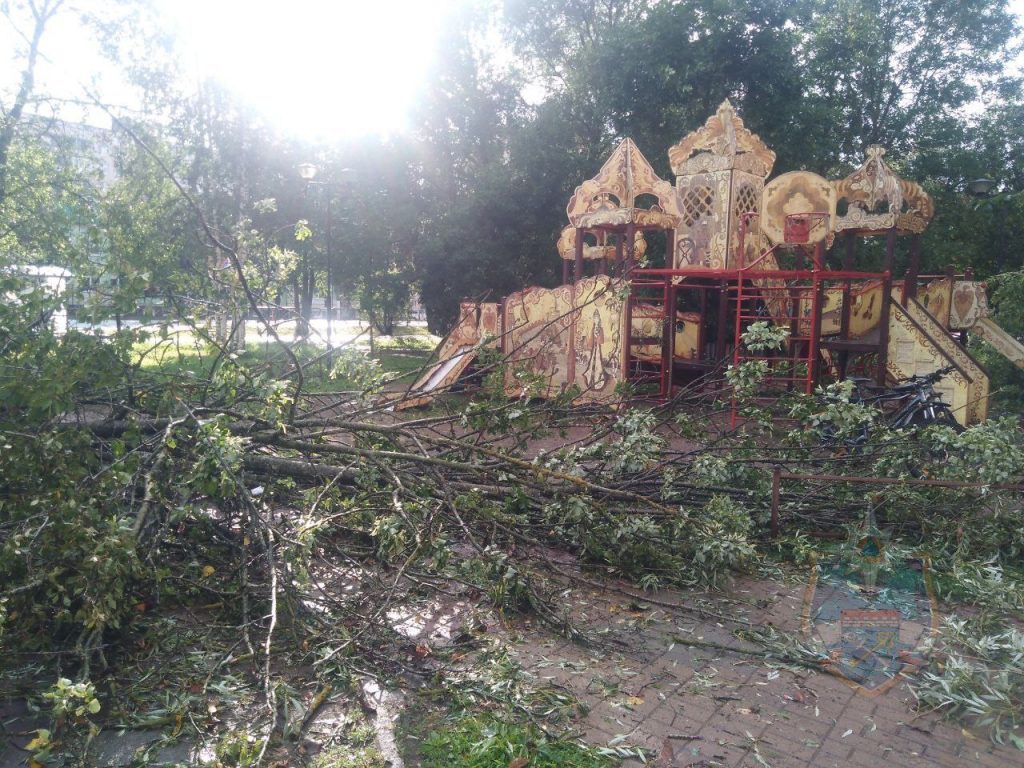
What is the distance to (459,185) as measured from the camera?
23.3 metres

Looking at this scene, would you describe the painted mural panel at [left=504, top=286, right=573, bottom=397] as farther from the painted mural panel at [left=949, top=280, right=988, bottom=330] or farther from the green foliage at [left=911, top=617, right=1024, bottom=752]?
the green foliage at [left=911, top=617, right=1024, bottom=752]

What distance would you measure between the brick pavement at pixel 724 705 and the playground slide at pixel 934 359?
855 centimetres

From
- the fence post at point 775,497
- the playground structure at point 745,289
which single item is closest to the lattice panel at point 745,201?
the playground structure at point 745,289

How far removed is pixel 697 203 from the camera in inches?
547

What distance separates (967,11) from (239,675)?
2572 cm

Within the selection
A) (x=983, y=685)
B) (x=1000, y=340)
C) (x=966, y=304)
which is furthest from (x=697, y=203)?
(x=983, y=685)

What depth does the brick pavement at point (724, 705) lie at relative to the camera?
136 inches

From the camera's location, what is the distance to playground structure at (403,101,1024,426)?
12523 millimetres

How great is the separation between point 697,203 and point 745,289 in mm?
2521

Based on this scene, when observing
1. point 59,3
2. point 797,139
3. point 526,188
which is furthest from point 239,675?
point 797,139

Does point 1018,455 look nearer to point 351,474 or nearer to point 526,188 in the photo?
point 351,474

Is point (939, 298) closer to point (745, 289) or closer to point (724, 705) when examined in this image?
point (745, 289)

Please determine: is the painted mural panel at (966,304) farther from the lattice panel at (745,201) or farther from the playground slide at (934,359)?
the lattice panel at (745,201)

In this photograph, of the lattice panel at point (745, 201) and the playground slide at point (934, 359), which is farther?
the lattice panel at point (745, 201)
